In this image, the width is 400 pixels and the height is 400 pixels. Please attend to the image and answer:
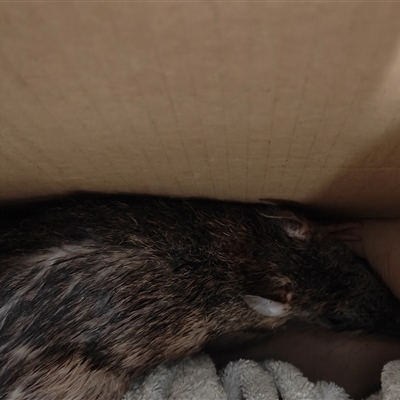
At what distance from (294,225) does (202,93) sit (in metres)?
0.92

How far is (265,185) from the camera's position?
1.51 meters

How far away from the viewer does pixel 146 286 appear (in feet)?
5.42

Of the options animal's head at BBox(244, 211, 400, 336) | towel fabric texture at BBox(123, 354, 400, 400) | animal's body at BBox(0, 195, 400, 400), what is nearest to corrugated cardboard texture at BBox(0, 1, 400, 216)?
animal's body at BBox(0, 195, 400, 400)

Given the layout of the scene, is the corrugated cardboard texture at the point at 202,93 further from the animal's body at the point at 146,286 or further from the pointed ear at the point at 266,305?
the pointed ear at the point at 266,305

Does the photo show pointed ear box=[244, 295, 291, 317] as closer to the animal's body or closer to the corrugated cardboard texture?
the animal's body

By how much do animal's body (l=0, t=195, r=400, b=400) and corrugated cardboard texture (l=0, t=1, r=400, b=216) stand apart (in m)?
0.25

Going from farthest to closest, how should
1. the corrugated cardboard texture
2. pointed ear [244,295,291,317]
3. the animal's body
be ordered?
1. pointed ear [244,295,291,317]
2. the animal's body
3. the corrugated cardboard texture

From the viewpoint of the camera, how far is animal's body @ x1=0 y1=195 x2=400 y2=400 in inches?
59.7

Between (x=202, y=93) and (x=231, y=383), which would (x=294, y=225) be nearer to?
(x=231, y=383)

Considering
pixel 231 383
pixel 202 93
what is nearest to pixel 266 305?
pixel 231 383

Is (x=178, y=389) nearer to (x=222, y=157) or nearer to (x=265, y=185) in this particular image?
(x=265, y=185)

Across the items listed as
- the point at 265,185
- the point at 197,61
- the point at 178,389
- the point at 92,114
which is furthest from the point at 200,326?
the point at 197,61

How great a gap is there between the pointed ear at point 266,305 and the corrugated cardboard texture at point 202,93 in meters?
0.46

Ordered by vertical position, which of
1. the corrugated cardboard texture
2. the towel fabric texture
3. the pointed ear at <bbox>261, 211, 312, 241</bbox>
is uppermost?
the corrugated cardboard texture
